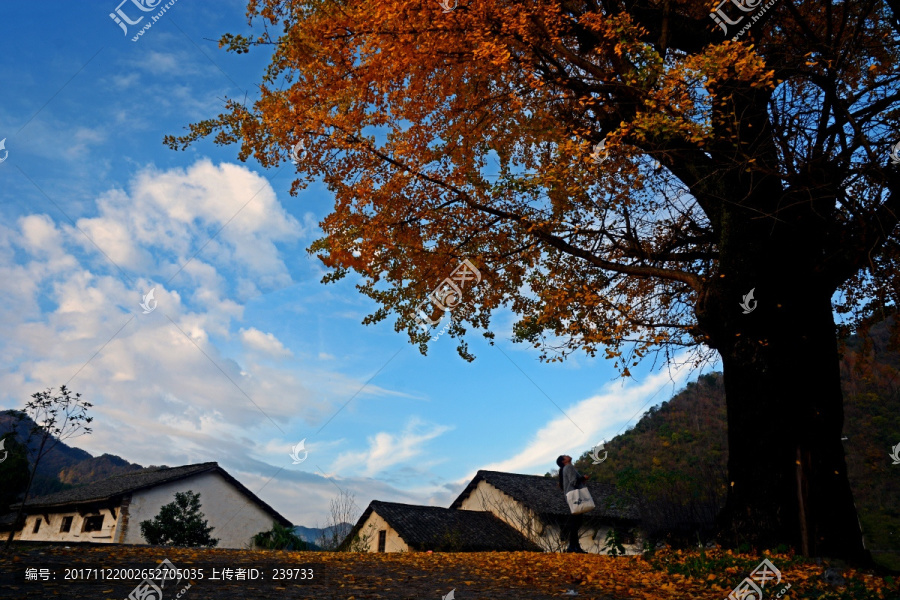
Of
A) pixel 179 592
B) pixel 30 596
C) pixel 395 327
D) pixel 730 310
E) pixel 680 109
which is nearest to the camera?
pixel 30 596

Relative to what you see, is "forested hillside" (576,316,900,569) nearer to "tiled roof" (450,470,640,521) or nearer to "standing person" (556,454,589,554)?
"standing person" (556,454,589,554)

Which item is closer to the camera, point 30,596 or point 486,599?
point 30,596

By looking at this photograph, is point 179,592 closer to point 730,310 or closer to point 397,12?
point 397,12

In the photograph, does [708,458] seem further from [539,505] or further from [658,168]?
[658,168]

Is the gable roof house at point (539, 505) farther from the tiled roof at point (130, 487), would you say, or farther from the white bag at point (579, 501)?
the white bag at point (579, 501)

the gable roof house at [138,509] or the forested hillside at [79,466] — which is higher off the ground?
the forested hillside at [79,466]

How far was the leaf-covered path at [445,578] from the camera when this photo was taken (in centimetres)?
532

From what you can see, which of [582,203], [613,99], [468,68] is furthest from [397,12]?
[582,203]

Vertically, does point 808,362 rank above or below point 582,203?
below

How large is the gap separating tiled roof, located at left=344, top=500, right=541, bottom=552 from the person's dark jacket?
16.6m

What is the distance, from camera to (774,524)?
714 centimetres

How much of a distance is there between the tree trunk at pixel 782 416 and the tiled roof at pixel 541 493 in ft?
65.2

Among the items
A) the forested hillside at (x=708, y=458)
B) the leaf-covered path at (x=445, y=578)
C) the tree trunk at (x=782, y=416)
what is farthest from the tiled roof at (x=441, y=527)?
the tree trunk at (x=782, y=416)

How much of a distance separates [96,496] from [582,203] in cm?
2630
